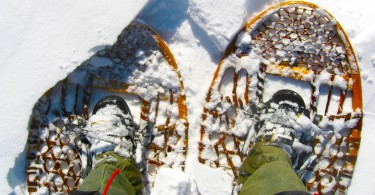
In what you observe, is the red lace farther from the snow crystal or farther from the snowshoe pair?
the snow crystal

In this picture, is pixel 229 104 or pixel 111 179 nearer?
pixel 111 179

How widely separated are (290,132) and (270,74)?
224 mm

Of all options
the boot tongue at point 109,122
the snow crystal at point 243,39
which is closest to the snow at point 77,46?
the snow crystal at point 243,39

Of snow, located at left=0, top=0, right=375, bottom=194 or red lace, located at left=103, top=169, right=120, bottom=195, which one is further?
snow, located at left=0, top=0, right=375, bottom=194

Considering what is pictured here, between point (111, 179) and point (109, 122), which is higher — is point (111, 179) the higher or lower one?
the lower one

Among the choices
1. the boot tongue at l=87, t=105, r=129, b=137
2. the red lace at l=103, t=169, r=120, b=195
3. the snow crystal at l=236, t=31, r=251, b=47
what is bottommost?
the red lace at l=103, t=169, r=120, b=195

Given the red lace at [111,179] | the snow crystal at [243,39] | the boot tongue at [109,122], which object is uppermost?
the snow crystal at [243,39]

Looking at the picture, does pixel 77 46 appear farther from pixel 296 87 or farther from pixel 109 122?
pixel 296 87

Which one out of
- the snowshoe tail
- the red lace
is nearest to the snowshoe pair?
the snowshoe tail

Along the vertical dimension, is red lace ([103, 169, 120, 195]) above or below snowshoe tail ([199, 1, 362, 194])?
below

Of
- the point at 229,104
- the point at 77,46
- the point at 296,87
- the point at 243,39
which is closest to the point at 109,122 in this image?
the point at 77,46

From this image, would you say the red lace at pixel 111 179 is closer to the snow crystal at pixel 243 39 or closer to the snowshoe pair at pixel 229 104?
the snowshoe pair at pixel 229 104

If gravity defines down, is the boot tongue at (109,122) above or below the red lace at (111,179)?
above

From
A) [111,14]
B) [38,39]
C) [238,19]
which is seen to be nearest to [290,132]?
[238,19]
